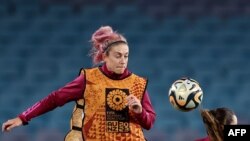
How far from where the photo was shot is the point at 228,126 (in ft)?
13.7

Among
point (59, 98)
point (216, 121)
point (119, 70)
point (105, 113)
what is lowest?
point (216, 121)

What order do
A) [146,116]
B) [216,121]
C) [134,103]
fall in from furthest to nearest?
[146,116] → [134,103] → [216,121]

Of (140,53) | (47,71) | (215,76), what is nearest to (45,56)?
(47,71)

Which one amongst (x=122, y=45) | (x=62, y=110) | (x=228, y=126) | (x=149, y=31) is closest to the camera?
(x=228, y=126)

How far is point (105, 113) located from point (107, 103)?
0.06m

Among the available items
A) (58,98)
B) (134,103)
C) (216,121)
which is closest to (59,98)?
(58,98)

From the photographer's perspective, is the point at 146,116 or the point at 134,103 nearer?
the point at 134,103

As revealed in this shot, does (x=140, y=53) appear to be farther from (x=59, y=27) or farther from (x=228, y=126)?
(x=228, y=126)

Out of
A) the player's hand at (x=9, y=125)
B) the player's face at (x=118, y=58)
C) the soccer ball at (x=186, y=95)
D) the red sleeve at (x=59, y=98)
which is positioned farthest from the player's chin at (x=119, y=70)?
the player's hand at (x=9, y=125)

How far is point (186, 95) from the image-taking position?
452 cm

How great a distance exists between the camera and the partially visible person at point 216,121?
4.07m

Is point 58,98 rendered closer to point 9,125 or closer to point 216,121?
point 9,125

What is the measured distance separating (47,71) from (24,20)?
64 centimetres

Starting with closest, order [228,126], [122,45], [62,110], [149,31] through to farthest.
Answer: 1. [228,126]
2. [122,45]
3. [62,110]
4. [149,31]
